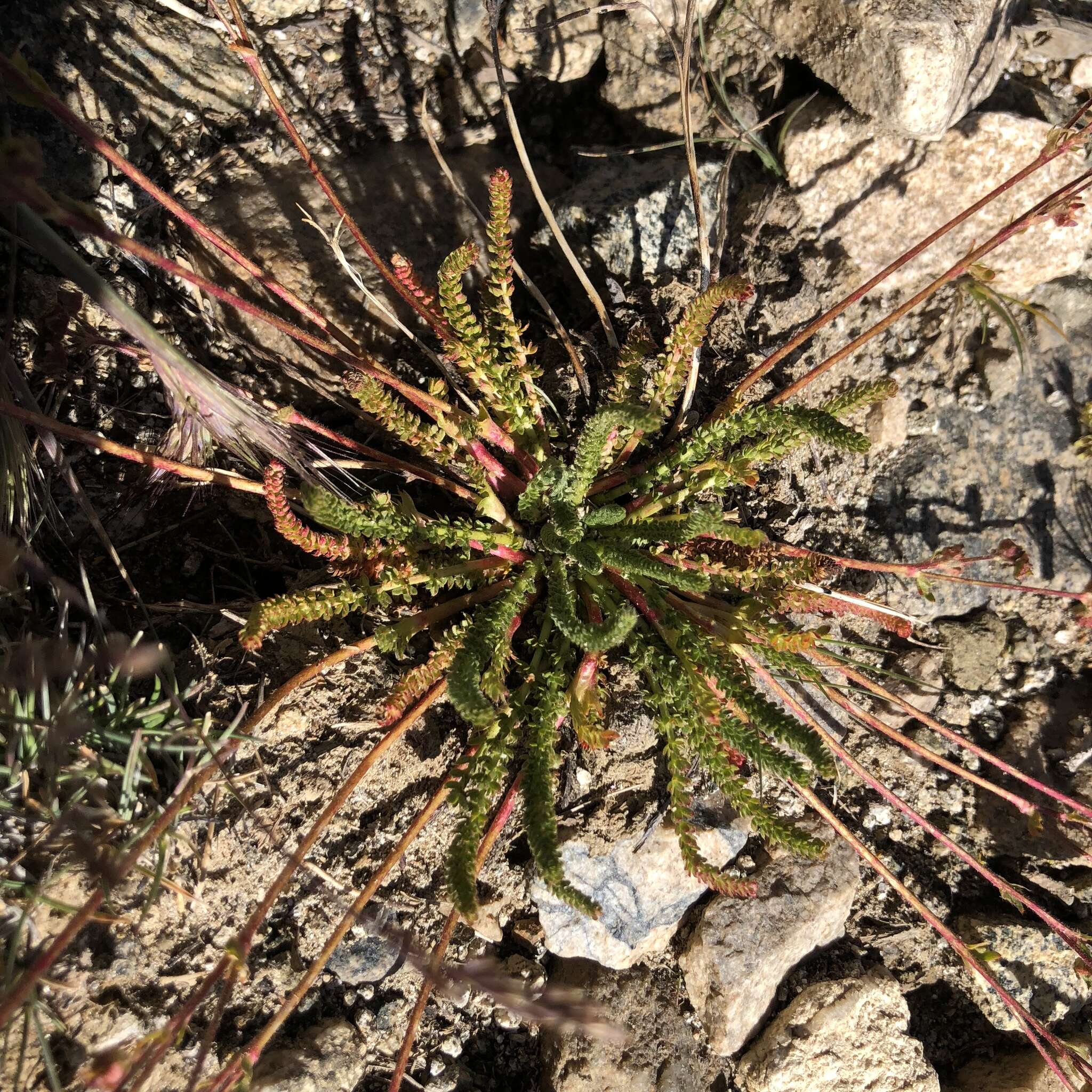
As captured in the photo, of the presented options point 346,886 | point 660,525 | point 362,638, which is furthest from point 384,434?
point 346,886

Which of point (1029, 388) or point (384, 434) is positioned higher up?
point (384, 434)

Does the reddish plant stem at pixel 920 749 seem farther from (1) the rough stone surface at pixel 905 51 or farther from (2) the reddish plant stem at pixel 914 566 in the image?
(1) the rough stone surface at pixel 905 51

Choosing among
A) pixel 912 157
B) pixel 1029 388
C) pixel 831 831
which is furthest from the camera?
pixel 1029 388

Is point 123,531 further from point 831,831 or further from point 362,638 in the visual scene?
point 831,831

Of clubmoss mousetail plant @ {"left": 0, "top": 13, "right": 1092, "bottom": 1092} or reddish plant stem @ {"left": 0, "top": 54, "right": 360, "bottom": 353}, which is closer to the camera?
reddish plant stem @ {"left": 0, "top": 54, "right": 360, "bottom": 353}

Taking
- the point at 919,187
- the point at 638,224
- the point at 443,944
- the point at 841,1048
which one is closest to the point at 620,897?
the point at 443,944

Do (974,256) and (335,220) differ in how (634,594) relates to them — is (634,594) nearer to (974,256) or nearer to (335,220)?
(974,256)

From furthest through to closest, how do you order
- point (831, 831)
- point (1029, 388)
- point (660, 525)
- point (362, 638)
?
1. point (1029, 388)
2. point (831, 831)
3. point (362, 638)
4. point (660, 525)

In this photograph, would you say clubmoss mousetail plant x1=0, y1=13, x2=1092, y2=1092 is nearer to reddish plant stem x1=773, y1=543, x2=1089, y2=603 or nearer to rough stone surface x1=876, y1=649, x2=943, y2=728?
reddish plant stem x1=773, y1=543, x2=1089, y2=603

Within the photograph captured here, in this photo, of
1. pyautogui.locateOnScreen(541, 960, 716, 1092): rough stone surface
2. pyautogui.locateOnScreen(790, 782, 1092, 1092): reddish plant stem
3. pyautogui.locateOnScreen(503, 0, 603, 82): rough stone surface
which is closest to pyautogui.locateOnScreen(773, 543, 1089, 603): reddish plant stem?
pyautogui.locateOnScreen(790, 782, 1092, 1092): reddish plant stem
